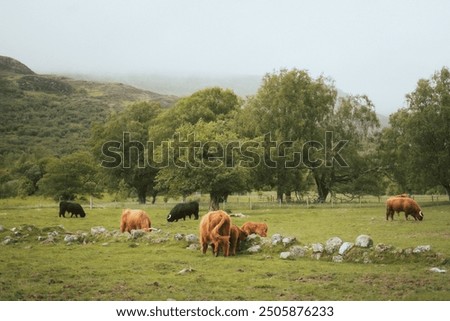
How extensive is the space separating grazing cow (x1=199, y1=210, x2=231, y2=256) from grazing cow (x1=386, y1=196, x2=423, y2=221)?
1491cm

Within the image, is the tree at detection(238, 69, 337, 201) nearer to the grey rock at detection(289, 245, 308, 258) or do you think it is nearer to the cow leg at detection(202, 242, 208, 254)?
the cow leg at detection(202, 242, 208, 254)

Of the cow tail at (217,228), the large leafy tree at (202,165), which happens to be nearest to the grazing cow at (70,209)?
the large leafy tree at (202,165)

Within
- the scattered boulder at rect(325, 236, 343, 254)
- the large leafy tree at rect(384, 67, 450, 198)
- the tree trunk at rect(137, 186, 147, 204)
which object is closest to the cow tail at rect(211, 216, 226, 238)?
the scattered boulder at rect(325, 236, 343, 254)

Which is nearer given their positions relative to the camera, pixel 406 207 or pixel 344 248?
pixel 344 248

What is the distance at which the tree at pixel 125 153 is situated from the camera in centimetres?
5006

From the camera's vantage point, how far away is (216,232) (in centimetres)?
1422

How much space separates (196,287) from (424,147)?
34932 mm

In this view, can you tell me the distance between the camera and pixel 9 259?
13.9 m

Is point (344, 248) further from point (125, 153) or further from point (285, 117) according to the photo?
point (125, 153)

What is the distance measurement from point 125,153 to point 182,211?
926 inches

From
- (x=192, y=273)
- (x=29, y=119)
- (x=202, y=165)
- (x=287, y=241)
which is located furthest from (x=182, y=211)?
(x=192, y=273)

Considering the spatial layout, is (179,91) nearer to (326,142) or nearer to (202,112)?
(202,112)

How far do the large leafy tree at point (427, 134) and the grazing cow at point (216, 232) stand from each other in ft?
98.3
